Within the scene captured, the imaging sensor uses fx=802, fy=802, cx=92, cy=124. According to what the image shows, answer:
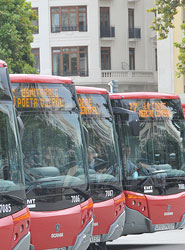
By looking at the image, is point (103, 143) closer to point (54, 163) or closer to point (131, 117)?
point (131, 117)

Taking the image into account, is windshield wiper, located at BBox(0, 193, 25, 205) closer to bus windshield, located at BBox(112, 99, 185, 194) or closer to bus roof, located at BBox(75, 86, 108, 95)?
bus roof, located at BBox(75, 86, 108, 95)

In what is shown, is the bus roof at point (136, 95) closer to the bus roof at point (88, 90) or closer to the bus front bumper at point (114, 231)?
the bus roof at point (88, 90)

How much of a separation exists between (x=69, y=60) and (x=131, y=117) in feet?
104

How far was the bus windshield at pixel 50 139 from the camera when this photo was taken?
11.2 meters

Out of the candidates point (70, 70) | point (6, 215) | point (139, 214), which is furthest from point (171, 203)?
point (70, 70)

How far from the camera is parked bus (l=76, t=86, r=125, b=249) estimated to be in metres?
13.4

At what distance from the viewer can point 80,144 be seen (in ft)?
39.1

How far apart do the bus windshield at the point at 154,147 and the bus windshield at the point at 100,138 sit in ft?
2.58

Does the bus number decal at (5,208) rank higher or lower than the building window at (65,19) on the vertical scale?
lower

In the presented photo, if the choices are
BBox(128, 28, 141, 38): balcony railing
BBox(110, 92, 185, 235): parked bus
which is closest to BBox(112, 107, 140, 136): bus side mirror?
BBox(110, 92, 185, 235): parked bus

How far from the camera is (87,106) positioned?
13945 mm

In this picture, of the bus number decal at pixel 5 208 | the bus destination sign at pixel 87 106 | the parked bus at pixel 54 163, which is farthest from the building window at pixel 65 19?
the bus number decal at pixel 5 208

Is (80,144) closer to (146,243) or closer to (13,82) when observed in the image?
(13,82)

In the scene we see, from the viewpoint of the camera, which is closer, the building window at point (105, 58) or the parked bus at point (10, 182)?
the parked bus at point (10, 182)
